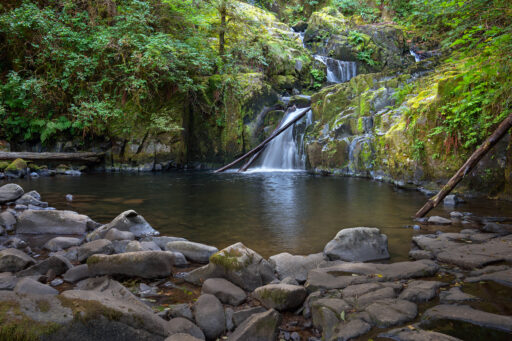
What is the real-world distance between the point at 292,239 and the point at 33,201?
5.42 meters

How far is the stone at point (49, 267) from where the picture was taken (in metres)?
3.09

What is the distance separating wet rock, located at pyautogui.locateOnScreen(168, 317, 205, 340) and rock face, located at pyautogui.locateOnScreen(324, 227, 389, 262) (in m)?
1.93

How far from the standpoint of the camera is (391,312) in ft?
7.23

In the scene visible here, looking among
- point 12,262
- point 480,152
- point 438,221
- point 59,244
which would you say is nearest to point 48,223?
point 59,244

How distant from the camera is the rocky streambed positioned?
73.9 inches

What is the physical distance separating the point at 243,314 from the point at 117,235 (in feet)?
8.42

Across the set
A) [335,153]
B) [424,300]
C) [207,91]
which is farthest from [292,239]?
[207,91]

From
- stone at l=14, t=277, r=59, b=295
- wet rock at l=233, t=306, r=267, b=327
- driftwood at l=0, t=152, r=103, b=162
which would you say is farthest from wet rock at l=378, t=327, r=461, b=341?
driftwood at l=0, t=152, r=103, b=162

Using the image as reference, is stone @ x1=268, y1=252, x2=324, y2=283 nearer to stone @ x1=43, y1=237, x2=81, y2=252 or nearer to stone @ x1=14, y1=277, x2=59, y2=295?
stone @ x1=14, y1=277, x2=59, y2=295

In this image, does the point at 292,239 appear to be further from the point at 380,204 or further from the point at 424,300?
the point at 380,204

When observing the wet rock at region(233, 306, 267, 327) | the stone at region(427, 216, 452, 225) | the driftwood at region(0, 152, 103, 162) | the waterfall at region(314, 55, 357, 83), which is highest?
the waterfall at region(314, 55, 357, 83)

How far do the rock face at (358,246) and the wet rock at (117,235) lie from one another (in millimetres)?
2620

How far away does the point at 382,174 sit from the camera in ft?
33.6

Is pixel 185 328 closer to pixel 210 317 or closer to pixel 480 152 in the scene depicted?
pixel 210 317
